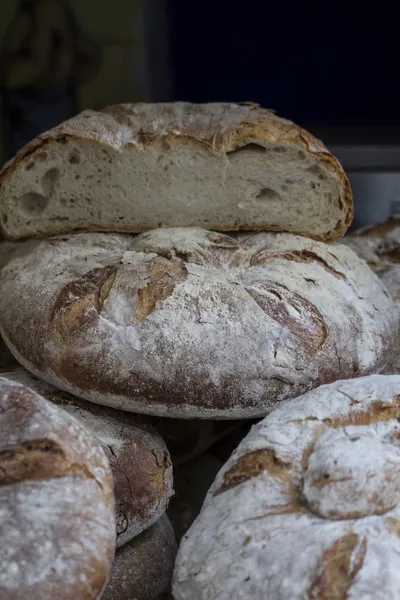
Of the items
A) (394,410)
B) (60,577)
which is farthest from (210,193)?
(60,577)

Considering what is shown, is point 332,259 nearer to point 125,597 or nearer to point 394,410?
point 394,410

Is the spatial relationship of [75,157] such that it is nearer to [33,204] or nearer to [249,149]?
[33,204]

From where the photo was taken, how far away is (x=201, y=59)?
287 cm

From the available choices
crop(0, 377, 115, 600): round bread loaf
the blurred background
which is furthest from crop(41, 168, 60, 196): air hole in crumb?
the blurred background

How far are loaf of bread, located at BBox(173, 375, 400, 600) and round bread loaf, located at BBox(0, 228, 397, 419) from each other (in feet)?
0.51

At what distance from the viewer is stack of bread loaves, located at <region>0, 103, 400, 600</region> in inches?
41.3

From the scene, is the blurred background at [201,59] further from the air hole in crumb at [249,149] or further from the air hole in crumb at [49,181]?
the air hole in crumb at [49,181]

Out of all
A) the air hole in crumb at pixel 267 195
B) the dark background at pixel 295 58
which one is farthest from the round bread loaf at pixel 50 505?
the dark background at pixel 295 58

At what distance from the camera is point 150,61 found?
2.92 metres

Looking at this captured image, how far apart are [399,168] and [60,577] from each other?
1820 millimetres

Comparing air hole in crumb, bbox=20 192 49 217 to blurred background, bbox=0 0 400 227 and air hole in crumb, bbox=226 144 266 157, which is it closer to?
air hole in crumb, bbox=226 144 266 157

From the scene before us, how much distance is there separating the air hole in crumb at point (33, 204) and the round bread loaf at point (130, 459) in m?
0.48

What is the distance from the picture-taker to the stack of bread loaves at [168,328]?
1.05 m

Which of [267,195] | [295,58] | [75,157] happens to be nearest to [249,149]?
[267,195]
